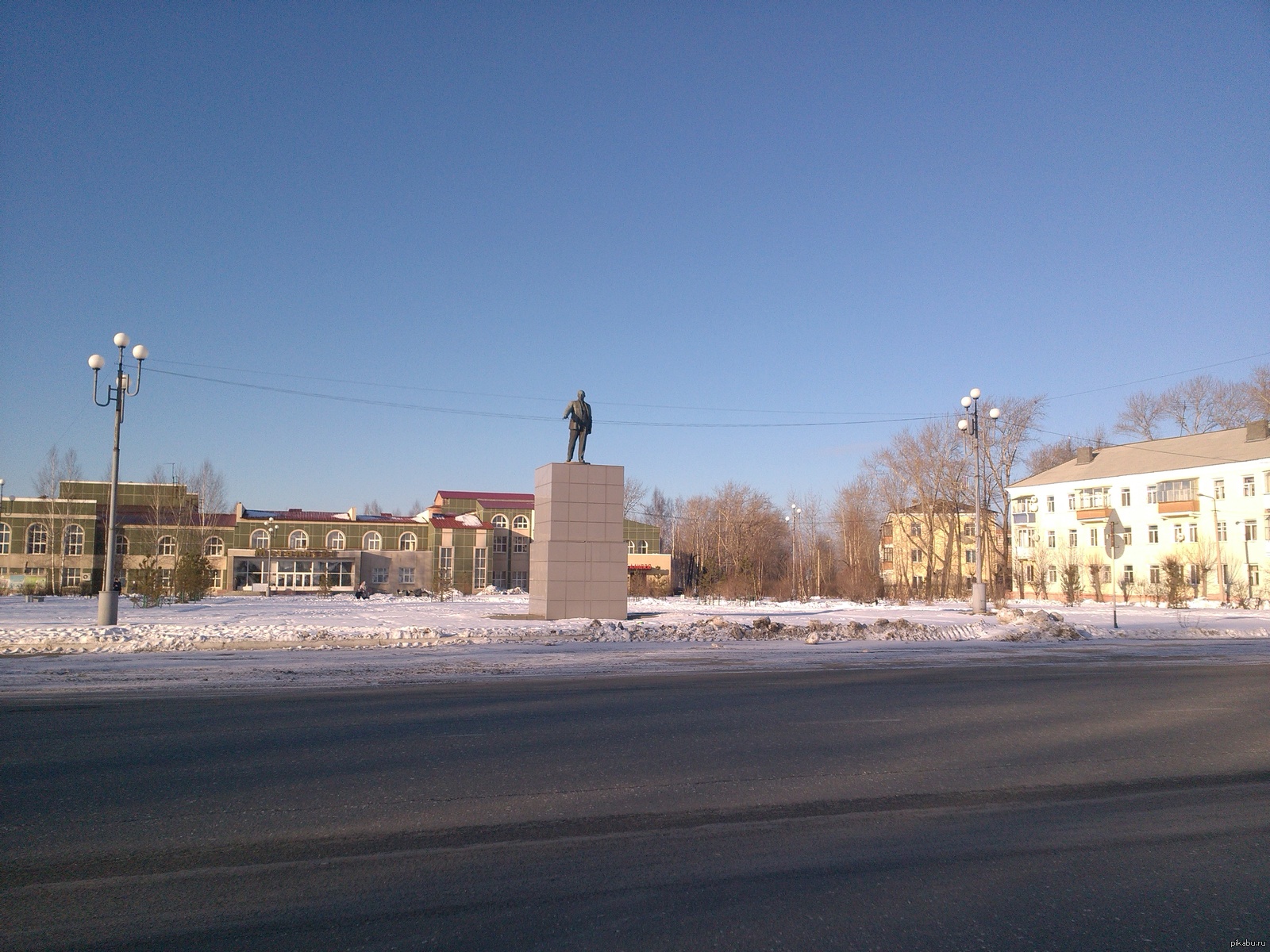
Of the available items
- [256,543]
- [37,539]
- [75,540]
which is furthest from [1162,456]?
[37,539]

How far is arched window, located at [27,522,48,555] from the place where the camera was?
69812mm

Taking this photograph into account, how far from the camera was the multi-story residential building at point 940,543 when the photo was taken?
57.4 metres

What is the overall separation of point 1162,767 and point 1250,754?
1403mm

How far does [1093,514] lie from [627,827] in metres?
66.3

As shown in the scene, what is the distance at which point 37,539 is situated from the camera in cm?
7019

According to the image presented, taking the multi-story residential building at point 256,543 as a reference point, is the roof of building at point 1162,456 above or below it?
above

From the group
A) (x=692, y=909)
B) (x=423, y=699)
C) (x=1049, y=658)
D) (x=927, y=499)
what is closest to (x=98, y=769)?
(x=423, y=699)

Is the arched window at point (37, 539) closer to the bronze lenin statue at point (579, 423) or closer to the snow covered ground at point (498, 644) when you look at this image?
the snow covered ground at point (498, 644)

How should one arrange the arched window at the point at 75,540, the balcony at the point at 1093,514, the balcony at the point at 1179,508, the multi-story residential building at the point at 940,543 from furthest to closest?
the arched window at the point at 75,540 < the balcony at the point at 1093,514 < the multi-story residential building at the point at 940,543 < the balcony at the point at 1179,508

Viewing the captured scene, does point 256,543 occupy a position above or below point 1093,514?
below

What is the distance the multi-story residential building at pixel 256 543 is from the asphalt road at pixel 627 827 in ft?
200

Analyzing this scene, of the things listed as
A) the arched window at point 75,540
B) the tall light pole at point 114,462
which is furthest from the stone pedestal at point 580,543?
the arched window at point 75,540

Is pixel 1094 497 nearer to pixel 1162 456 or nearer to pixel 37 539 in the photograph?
pixel 1162 456

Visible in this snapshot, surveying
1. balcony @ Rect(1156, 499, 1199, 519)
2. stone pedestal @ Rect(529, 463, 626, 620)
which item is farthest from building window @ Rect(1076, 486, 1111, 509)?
stone pedestal @ Rect(529, 463, 626, 620)
